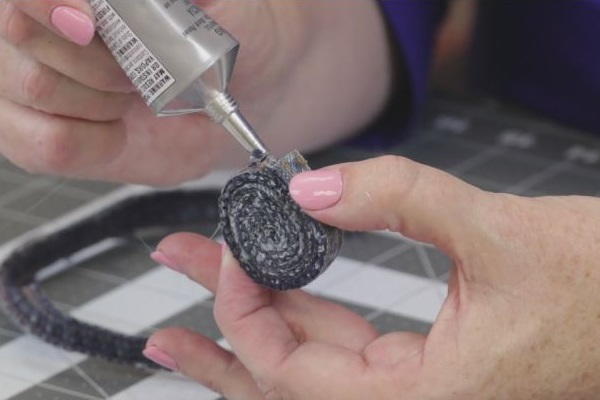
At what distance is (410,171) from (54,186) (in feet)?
1.50

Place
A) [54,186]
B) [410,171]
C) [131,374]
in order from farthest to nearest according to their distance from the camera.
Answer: [54,186] → [131,374] → [410,171]

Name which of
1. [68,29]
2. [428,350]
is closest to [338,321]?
[428,350]

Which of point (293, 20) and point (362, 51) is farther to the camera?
point (362, 51)

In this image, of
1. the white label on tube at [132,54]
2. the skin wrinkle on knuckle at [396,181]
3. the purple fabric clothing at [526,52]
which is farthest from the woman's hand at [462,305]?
the purple fabric clothing at [526,52]

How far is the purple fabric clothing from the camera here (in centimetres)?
94

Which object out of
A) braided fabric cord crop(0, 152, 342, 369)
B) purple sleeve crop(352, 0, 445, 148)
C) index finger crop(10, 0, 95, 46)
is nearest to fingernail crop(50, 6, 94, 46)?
index finger crop(10, 0, 95, 46)

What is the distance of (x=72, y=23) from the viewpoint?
0.61m

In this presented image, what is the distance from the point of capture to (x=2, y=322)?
0.74m

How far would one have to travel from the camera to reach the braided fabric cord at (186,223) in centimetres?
57

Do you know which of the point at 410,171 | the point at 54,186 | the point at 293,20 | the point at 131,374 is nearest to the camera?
the point at 410,171

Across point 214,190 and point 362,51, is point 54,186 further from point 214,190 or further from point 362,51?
point 362,51

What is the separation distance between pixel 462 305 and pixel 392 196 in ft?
0.23

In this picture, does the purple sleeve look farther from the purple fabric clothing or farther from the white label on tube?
the white label on tube

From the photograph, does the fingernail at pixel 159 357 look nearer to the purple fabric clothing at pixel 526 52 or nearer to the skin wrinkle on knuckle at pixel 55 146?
the skin wrinkle on knuckle at pixel 55 146
